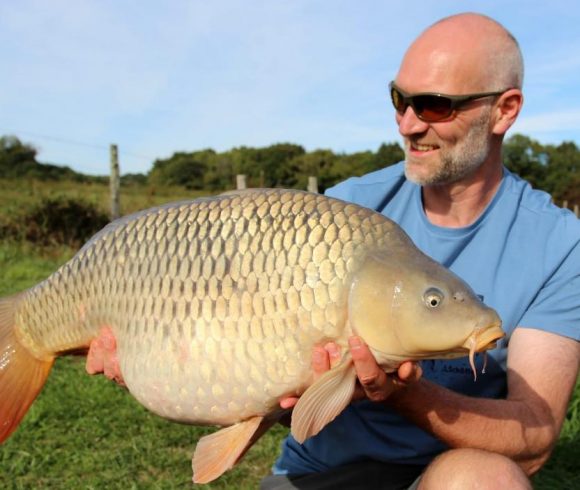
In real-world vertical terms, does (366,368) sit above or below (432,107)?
below

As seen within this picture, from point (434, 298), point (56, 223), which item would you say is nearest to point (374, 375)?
point (434, 298)

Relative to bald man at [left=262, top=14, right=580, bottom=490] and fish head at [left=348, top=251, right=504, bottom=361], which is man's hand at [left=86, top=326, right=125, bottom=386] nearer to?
bald man at [left=262, top=14, right=580, bottom=490]

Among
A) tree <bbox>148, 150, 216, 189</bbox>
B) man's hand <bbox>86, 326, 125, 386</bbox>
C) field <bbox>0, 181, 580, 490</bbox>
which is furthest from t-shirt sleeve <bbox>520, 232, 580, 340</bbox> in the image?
tree <bbox>148, 150, 216, 189</bbox>

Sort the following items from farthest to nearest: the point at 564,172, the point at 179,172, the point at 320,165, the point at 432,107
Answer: the point at 564,172 → the point at 320,165 → the point at 179,172 → the point at 432,107

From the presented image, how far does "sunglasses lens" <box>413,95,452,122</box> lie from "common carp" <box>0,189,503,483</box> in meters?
0.53

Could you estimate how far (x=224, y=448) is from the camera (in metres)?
1.39

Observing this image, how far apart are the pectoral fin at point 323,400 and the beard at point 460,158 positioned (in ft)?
2.17

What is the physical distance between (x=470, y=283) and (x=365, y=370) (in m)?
0.49

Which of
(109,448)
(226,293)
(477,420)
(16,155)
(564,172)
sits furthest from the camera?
(564,172)

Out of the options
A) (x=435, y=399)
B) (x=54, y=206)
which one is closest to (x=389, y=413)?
(x=435, y=399)

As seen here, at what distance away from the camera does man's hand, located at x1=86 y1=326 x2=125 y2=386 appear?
153 centimetres

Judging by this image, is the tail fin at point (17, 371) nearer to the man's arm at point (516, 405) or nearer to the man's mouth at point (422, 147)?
the man's arm at point (516, 405)

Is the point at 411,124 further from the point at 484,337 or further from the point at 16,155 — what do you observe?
the point at 16,155

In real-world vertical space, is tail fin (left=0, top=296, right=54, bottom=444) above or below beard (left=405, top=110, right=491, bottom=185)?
below
